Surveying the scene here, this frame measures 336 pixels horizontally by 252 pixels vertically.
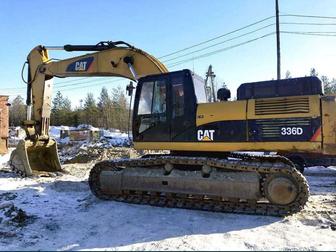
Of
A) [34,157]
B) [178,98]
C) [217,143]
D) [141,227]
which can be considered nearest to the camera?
[141,227]

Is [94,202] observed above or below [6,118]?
below

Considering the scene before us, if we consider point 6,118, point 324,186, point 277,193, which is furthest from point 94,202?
point 6,118

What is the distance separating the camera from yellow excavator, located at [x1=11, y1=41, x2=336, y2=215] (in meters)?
7.45

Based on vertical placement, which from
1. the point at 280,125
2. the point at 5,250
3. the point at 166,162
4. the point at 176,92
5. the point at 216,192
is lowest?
the point at 5,250

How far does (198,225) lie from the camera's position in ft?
22.1

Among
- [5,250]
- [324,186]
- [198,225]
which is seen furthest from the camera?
[324,186]

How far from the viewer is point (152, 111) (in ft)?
A: 28.7

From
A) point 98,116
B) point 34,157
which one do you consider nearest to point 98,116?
point 98,116

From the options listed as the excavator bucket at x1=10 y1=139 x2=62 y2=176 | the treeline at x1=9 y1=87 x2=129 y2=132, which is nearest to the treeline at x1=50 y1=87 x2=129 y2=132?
the treeline at x1=9 y1=87 x2=129 y2=132

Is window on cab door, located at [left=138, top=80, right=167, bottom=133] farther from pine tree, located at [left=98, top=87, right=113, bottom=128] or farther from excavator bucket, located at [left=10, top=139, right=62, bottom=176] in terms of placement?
pine tree, located at [left=98, top=87, right=113, bottom=128]

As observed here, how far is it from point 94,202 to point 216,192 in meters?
2.57

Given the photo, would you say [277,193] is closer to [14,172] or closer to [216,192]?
[216,192]

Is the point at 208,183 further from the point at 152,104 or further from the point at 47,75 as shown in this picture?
the point at 47,75

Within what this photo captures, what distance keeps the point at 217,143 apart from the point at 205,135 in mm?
291
